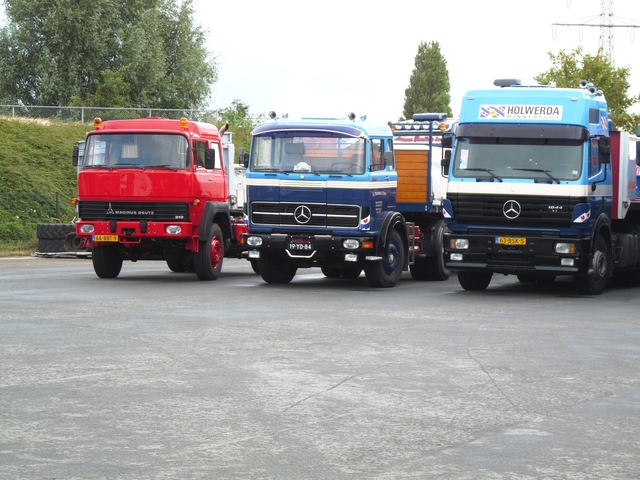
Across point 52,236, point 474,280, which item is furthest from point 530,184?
point 52,236

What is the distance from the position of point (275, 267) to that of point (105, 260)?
11.3ft

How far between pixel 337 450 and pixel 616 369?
476 centimetres

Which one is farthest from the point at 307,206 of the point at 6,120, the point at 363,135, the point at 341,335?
the point at 6,120

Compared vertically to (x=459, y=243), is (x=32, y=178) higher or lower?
higher

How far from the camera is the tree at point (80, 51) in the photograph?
206 feet

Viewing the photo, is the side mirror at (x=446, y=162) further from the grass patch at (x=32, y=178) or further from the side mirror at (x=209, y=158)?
the grass patch at (x=32, y=178)

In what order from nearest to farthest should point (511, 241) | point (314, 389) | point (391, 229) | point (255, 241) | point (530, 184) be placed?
1. point (314, 389)
2. point (530, 184)
3. point (511, 241)
4. point (255, 241)
5. point (391, 229)

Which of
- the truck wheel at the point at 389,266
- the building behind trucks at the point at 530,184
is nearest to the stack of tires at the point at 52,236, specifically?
the truck wheel at the point at 389,266

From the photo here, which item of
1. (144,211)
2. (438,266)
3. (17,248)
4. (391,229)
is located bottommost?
(17,248)

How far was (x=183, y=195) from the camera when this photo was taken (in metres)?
22.2

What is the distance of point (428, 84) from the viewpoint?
112688 mm

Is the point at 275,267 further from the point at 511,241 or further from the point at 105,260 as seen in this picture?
the point at 511,241

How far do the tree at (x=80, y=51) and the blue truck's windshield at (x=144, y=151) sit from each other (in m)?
38.8

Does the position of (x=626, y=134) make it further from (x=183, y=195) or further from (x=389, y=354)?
(x=389, y=354)
